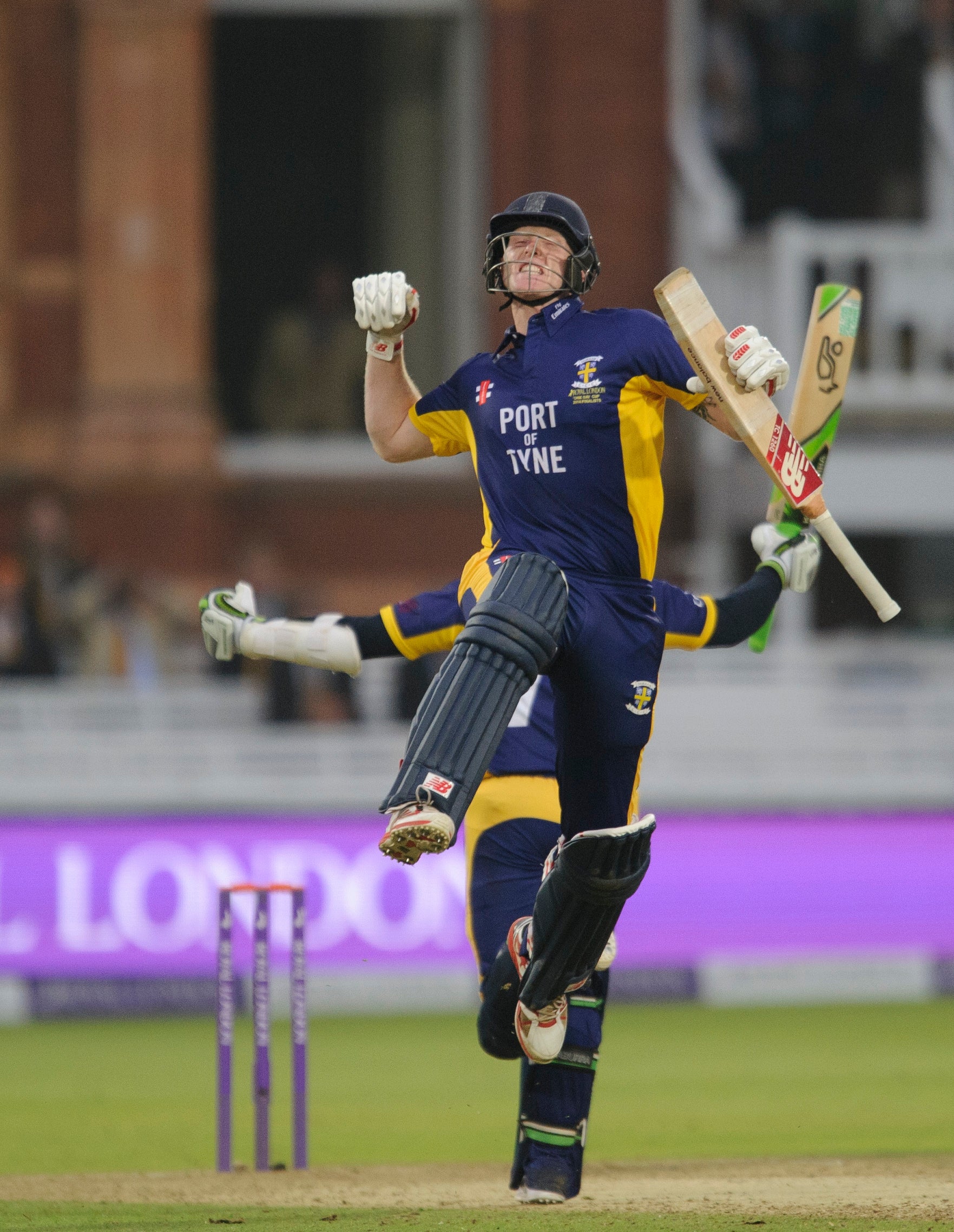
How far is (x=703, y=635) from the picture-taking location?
19.5ft

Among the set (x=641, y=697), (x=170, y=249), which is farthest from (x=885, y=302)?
(x=641, y=697)

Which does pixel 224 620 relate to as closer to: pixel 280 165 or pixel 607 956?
pixel 607 956

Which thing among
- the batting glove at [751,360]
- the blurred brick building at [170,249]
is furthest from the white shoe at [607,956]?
the blurred brick building at [170,249]

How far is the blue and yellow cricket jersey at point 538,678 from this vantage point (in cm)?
590

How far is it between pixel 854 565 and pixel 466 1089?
449 centimetres

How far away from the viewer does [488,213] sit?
1490 cm

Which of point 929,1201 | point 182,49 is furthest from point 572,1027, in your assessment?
point 182,49

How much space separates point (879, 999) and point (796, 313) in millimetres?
4370

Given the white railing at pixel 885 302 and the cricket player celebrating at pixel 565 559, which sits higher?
the white railing at pixel 885 302

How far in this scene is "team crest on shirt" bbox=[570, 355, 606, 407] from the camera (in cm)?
509

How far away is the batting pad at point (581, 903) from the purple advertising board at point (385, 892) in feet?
18.6

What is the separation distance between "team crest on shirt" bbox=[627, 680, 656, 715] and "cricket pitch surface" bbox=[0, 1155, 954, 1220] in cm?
132

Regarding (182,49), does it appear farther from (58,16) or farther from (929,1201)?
(929,1201)

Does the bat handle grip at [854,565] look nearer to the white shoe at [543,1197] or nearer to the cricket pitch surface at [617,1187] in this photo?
the cricket pitch surface at [617,1187]
